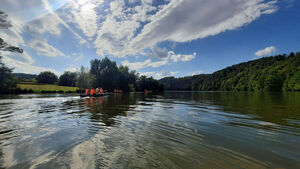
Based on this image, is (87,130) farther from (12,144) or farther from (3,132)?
(3,132)

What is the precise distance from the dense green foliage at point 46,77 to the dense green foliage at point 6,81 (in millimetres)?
71160

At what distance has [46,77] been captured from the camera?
387 feet

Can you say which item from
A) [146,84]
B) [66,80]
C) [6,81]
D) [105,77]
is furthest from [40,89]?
[146,84]

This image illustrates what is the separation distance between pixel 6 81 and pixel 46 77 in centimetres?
7643

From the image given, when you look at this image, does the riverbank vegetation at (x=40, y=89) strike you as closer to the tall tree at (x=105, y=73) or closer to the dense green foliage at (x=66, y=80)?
the tall tree at (x=105, y=73)

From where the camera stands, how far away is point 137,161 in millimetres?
3367

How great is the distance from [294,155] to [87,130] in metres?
6.95

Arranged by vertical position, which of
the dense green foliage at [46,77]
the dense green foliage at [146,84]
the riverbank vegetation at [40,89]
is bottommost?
the riverbank vegetation at [40,89]

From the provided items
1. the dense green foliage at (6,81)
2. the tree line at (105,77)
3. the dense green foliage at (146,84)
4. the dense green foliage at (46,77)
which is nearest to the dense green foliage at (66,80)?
the dense green foliage at (46,77)

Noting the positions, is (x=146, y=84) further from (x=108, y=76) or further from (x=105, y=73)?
(x=105, y=73)

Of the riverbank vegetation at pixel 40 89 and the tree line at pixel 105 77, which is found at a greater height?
the tree line at pixel 105 77

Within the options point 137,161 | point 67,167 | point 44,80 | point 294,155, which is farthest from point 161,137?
point 44,80

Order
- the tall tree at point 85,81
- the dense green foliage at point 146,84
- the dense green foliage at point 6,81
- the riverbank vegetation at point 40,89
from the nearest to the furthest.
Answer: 1. the dense green foliage at point 6,81
2. the riverbank vegetation at point 40,89
3. the tall tree at point 85,81
4. the dense green foliage at point 146,84

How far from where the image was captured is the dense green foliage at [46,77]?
116m
